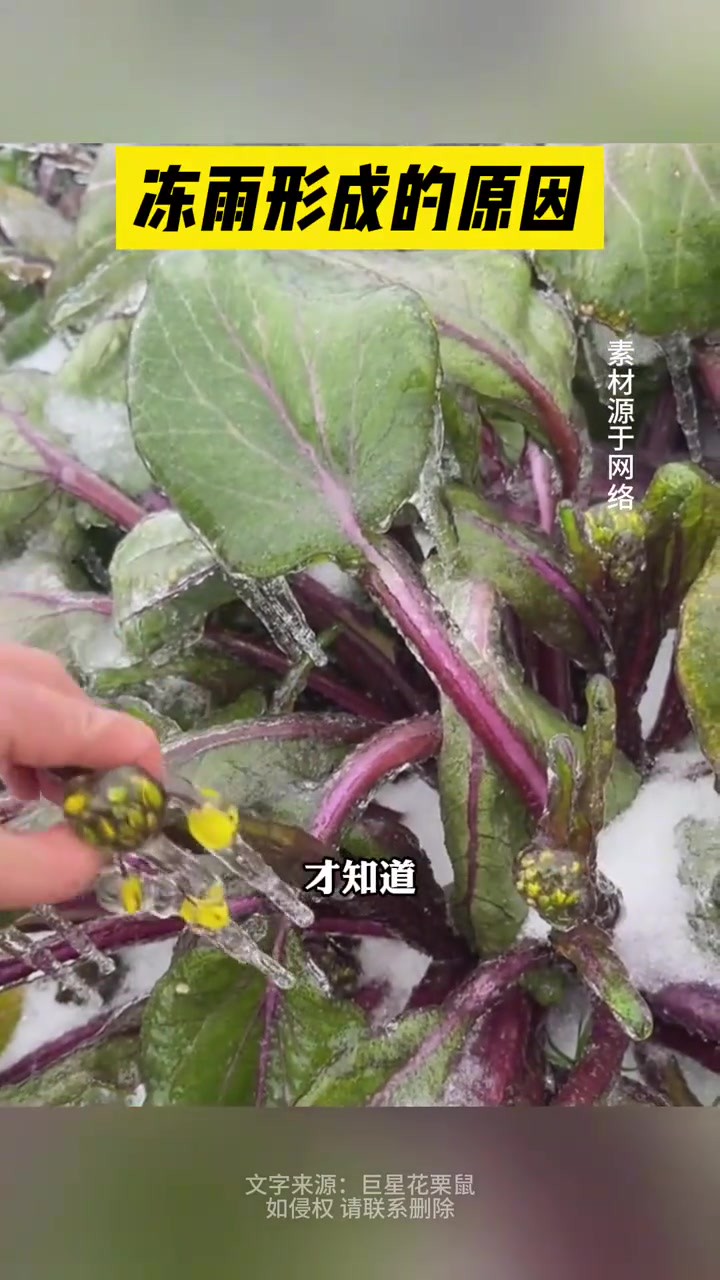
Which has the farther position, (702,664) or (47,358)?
(47,358)

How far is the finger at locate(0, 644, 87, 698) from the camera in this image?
1.45 feet

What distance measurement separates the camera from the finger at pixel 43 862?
41 cm

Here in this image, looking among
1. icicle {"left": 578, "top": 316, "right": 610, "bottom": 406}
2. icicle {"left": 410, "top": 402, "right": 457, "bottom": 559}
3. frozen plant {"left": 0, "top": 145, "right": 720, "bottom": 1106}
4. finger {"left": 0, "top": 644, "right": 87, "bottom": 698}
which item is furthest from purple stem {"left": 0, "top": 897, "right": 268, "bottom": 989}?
icicle {"left": 578, "top": 316, "right": 610, "bottom": 406}

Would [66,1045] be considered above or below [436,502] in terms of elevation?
below

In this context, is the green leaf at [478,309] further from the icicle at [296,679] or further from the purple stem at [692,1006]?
the purple stem at [692,1006]

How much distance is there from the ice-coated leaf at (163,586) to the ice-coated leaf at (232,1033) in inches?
5.7

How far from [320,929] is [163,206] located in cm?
33

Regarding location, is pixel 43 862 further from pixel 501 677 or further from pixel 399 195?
pixel 399 195

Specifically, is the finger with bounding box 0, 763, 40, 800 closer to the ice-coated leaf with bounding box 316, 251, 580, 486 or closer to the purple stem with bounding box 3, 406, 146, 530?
the purple stem with bounding box 3, 406, 146, 530

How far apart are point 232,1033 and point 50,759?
0.15m

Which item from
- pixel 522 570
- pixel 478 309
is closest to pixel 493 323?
pixel 478 309

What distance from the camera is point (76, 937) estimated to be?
1.52 feet

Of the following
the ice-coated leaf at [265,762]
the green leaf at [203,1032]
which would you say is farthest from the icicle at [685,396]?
the green leaf at [203,1032]

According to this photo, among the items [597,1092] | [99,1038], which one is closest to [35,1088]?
[99,1038]
